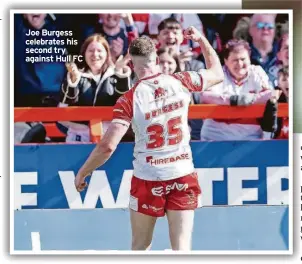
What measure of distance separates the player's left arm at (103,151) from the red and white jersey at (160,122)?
0.06 metres

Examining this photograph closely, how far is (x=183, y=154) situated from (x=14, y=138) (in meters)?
1.17

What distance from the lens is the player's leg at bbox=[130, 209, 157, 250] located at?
502 cm

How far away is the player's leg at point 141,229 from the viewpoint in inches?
198

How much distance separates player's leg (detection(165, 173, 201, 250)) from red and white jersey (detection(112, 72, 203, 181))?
0.24 feet

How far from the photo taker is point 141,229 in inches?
199

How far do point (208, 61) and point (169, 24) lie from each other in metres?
0.37

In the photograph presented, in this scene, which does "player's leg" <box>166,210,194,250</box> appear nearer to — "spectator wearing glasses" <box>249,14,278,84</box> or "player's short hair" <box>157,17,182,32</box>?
"spectator wearing glasses" <box>249,14,278,84</box>

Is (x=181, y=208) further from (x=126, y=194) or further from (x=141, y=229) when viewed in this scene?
(x=126, y=194)

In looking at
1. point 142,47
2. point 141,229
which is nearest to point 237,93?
point 142,47

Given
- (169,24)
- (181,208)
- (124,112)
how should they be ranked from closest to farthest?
(181,208) < (124,112) < (169,24)
